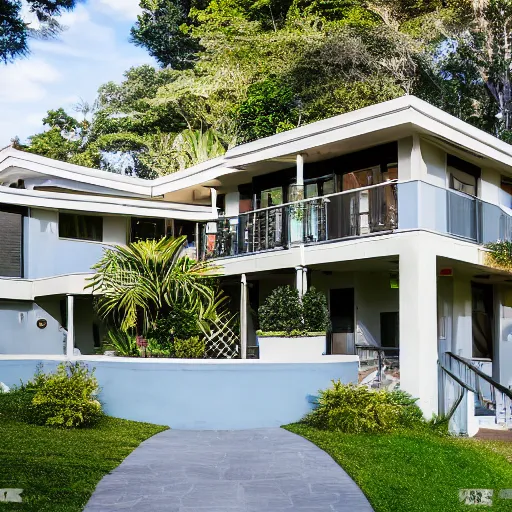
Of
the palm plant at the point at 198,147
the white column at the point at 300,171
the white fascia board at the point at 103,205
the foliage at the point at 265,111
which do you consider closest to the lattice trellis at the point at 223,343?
the white fascia board at the point at 103,205

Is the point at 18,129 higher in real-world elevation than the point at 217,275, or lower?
higher

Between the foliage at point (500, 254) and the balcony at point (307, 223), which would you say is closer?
the balcony at point (307, 223)

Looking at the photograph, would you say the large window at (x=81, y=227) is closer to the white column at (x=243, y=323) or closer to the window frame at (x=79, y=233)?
the window frame at (x=79, y=233)

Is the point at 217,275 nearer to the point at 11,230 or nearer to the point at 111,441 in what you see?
the point at 11,230

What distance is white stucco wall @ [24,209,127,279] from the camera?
21672mm

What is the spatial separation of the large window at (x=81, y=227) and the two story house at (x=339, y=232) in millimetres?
39

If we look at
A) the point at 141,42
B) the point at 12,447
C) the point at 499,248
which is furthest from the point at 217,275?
the point at 141,42

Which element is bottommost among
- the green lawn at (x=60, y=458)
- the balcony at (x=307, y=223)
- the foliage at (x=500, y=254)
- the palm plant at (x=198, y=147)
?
the green lawn at (x=60, y=458)

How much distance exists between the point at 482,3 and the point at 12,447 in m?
31.0

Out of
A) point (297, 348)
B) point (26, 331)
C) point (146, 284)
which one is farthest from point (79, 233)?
point (297, 348)

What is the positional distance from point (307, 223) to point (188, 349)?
3.80m

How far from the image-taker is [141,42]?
49.8m

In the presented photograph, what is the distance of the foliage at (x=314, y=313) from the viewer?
55.1 feet

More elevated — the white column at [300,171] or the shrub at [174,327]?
the white column at [300,171]
